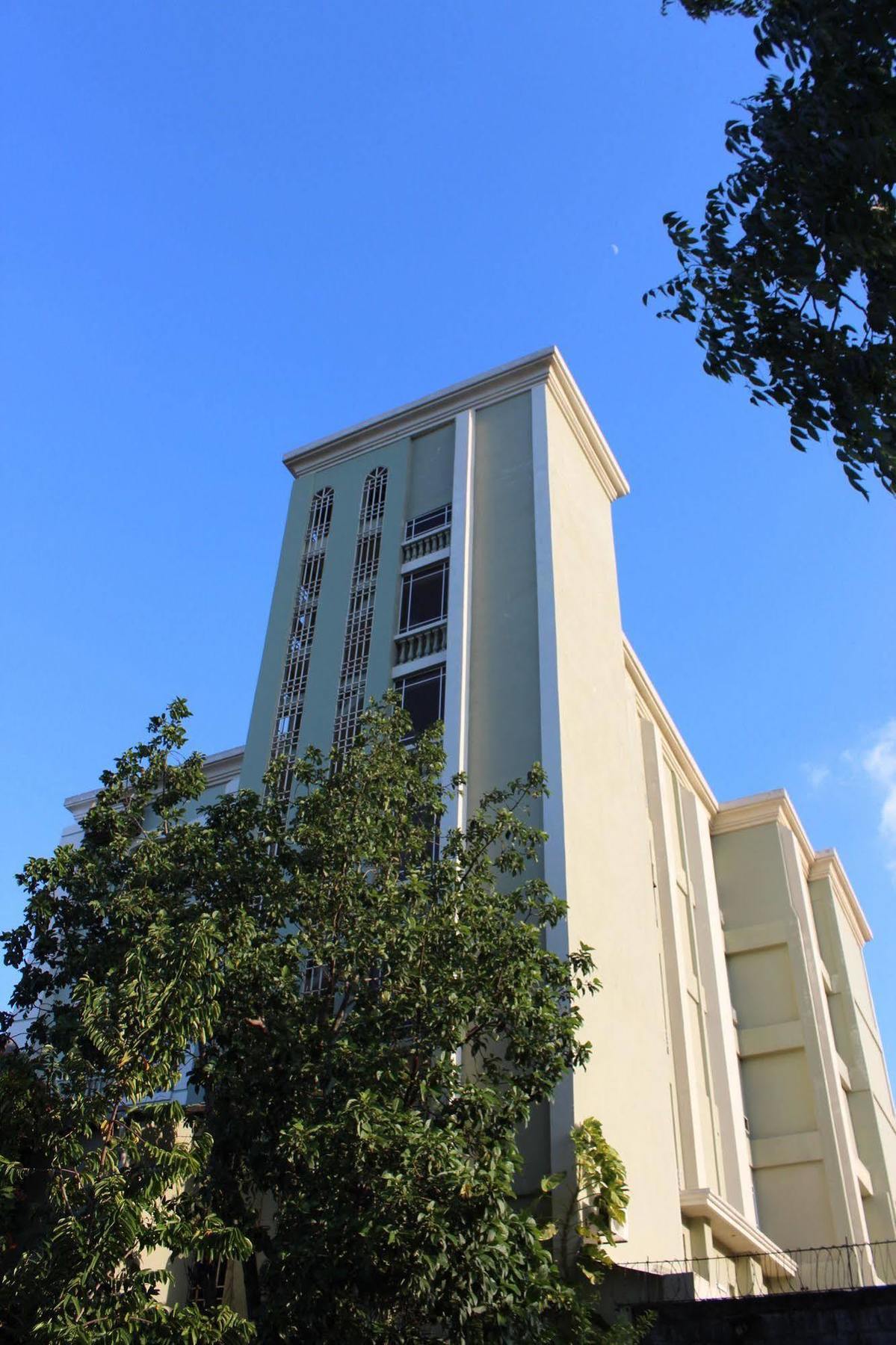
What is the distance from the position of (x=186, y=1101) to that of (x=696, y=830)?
14518 mm

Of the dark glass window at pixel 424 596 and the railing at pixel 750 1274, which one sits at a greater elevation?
the dark glass window at pixel 424 596

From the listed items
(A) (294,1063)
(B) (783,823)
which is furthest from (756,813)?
(A) (294,1063)

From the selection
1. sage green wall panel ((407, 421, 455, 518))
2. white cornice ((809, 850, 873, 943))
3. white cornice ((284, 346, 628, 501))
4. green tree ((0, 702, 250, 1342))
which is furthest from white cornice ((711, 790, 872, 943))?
green tree ((0, 702, 250, 1342))

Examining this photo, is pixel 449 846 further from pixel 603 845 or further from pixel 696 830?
pixel 696 830

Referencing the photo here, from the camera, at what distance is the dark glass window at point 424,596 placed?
20984 millimetres

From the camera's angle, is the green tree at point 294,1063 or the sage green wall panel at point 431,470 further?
the sage green wall panel at point 431,470

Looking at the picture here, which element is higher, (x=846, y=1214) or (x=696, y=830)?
(x=696, y=830)

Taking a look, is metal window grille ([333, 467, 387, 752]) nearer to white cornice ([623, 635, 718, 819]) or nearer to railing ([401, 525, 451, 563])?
railing ([401, 525, 451, 563])

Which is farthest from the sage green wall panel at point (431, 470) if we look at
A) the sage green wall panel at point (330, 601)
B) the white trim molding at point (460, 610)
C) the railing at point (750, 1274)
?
the railing at point (750, 1274)

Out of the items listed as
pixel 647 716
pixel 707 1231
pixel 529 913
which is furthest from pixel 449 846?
pixel 647 716

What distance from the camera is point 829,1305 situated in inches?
456

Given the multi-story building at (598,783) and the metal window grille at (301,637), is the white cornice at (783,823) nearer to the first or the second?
the multi-story building at (598,783)

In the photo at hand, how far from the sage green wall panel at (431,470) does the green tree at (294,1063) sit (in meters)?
8.01

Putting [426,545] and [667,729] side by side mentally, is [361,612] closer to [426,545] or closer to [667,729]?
[426,545]
